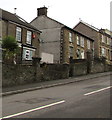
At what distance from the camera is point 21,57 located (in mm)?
24531

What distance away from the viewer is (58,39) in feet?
100

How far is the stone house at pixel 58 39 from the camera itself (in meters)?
30.1

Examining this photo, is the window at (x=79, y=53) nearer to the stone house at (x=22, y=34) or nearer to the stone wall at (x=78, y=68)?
the stone wall at (x=78, y=68)

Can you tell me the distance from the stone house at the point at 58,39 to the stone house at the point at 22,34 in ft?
12.1

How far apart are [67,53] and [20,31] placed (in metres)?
9.20

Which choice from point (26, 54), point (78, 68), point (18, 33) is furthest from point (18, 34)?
point (78, 68)

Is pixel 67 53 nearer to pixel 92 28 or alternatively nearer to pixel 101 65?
pixel 101 65

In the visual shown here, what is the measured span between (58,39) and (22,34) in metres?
7.31

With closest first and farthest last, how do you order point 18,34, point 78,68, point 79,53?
point 78,68, point 18,34, point 79,53

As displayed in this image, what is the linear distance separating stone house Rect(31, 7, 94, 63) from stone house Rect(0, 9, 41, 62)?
3.69 meters

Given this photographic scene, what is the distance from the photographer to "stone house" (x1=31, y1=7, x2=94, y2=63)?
3009 cm

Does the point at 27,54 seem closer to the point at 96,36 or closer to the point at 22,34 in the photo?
the point at 22,34

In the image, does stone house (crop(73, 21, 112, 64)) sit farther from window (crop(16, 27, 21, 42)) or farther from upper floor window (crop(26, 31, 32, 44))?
window (crop(16, 27, 21, 42))

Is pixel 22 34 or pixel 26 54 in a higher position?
pixel 22 34
